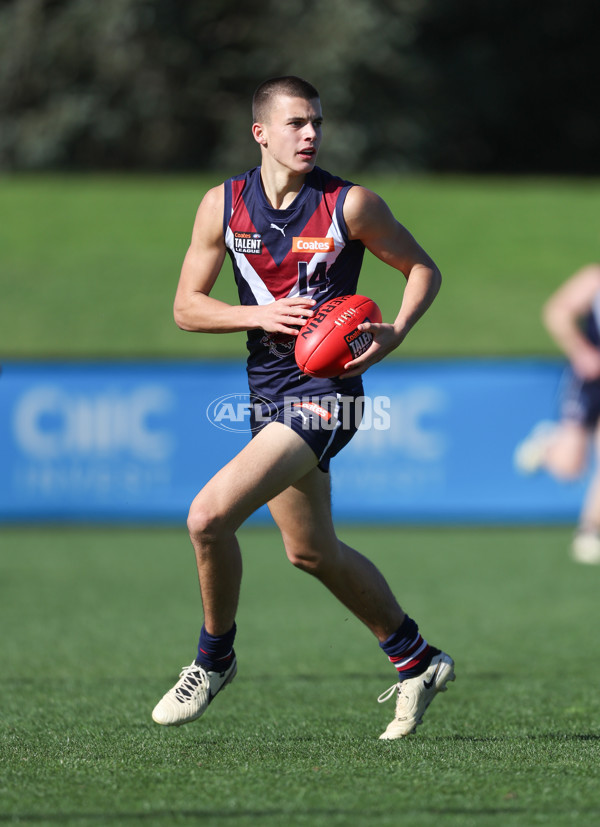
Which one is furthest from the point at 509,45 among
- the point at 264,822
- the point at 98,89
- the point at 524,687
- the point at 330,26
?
the point at 264,822

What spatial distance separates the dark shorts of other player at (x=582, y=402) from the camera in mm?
12140

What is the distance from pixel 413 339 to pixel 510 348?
148cm

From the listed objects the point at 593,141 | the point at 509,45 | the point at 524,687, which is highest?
the point at 509,45

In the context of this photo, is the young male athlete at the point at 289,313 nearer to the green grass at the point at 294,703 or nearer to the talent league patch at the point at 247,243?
the talent league patch at the point at 247,243

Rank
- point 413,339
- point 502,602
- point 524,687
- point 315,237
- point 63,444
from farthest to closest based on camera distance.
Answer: point 413,339, point 63,444, point 502,602, point 524,687, point 315,237

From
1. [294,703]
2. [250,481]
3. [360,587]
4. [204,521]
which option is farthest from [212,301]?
[294,703]

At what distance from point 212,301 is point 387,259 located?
2.28 feet

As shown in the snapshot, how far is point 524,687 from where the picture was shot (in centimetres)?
600

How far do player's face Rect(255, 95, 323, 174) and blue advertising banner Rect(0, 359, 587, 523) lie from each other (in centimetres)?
819

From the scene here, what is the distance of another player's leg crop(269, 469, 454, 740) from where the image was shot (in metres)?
4.84

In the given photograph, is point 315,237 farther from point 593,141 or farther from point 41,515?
point 593,141

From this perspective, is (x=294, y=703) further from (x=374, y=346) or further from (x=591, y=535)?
(x=591, y=535)

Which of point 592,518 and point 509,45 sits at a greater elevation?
point 509,45

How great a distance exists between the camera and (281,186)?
482 centimetres
